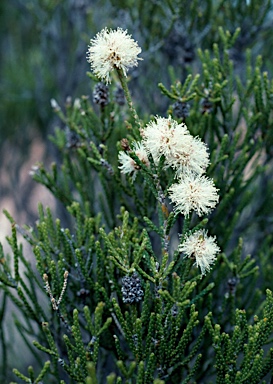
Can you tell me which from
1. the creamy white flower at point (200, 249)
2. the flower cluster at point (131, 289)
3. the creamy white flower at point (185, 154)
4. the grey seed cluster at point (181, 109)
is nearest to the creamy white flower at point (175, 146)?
the creamy white flower at point (185, 154)

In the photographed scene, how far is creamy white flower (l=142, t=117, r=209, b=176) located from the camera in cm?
113

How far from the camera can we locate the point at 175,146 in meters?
1.14

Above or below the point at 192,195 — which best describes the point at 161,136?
above

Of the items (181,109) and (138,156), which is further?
(181,109)

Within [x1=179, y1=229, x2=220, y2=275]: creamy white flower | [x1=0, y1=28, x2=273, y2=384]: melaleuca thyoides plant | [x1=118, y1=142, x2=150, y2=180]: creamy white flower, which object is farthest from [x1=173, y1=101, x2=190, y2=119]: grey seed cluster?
[x1=179, y1=229, x2=220, y2=275]: creamy white flower

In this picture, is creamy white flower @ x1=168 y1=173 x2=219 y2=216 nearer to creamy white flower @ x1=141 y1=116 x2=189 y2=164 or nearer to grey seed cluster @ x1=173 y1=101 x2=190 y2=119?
creamy white flower @ x1=141 y1=116 x2=189 y2=164

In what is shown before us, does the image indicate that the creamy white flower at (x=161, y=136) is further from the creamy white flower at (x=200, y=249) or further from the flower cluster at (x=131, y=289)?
the flower cluster at (x=131, y=289)

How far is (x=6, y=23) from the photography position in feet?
14.7

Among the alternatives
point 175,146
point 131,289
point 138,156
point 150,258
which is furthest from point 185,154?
point 131,289

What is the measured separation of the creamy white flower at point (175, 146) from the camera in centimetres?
113

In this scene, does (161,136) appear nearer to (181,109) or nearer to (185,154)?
(185,154)

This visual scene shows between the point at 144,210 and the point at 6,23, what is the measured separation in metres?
3.59

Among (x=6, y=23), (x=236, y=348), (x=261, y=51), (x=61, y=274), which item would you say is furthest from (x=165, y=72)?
(x=6, y=23)

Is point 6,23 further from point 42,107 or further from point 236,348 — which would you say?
point 236,348
